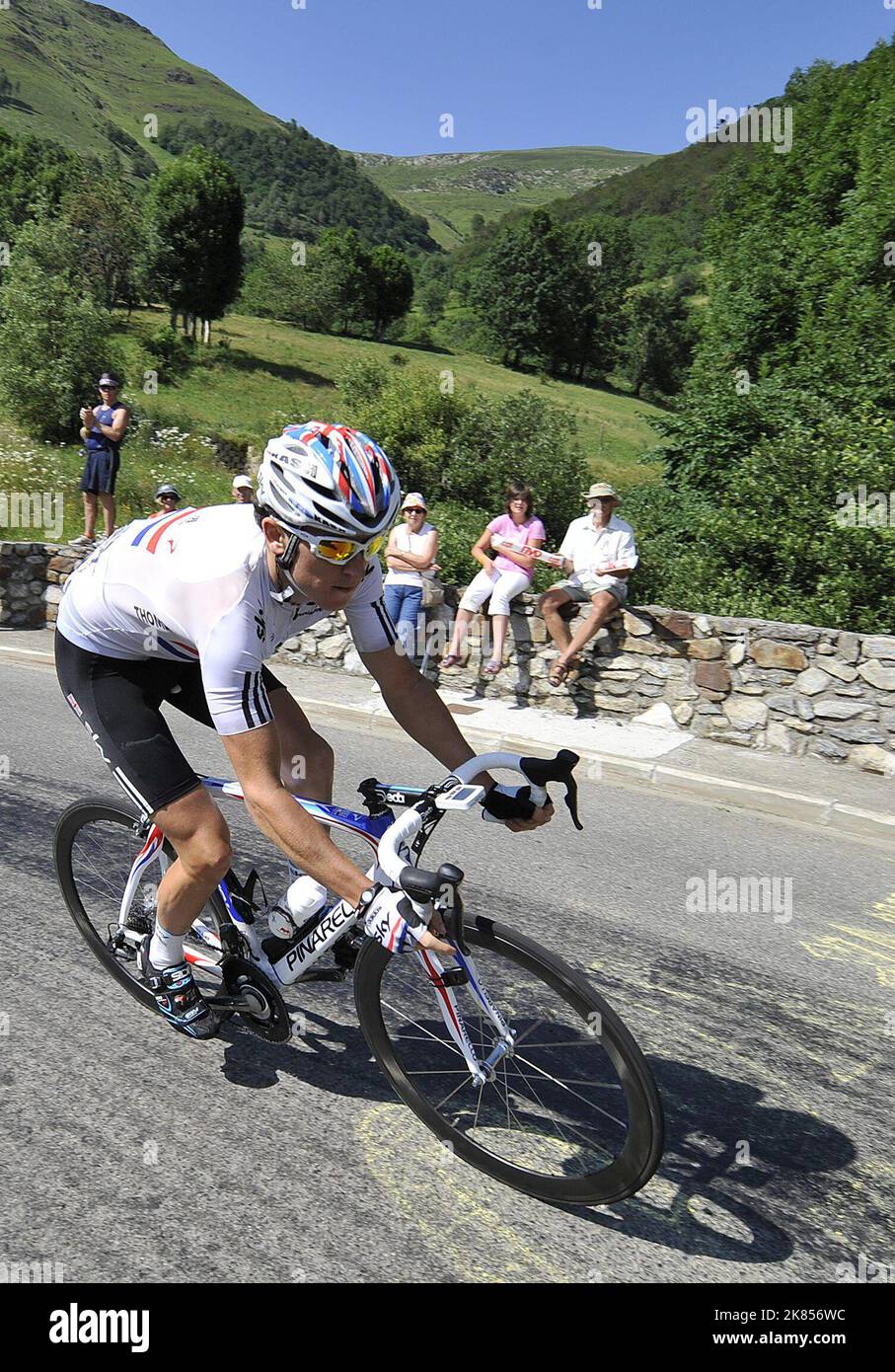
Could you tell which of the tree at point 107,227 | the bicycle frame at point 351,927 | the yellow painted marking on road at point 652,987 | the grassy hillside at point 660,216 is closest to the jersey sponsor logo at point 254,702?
the bicycle frame at point 351,927

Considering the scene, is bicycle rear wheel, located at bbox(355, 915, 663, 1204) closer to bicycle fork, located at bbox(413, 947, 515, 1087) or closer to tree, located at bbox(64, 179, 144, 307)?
bicycle fork, located at bbox(413, 947, 515, 1087)

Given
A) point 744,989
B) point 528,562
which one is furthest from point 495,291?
point 744,989

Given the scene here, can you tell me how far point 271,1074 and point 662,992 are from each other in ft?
5.98

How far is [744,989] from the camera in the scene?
460 cm

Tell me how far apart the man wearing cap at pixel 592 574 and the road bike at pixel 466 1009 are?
608 centimetres

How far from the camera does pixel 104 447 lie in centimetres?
1293

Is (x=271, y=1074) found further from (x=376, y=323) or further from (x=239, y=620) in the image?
(x=376, y=323)

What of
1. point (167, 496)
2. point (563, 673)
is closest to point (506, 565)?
point (563, 673)

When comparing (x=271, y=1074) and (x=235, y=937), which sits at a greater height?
(x=235, y=937)

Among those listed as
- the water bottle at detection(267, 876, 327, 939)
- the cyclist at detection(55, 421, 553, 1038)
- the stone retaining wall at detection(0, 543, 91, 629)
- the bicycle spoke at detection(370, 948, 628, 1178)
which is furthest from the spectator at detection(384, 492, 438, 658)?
the bicycle spoke at detection(370, 948, 628, 1178)

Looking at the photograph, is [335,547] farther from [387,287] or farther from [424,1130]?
[387,287]

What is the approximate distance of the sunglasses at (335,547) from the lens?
2.77m

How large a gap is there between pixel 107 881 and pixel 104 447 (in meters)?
10.1

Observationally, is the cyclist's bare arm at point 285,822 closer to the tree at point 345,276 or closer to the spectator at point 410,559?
the spectator at point 410,559
